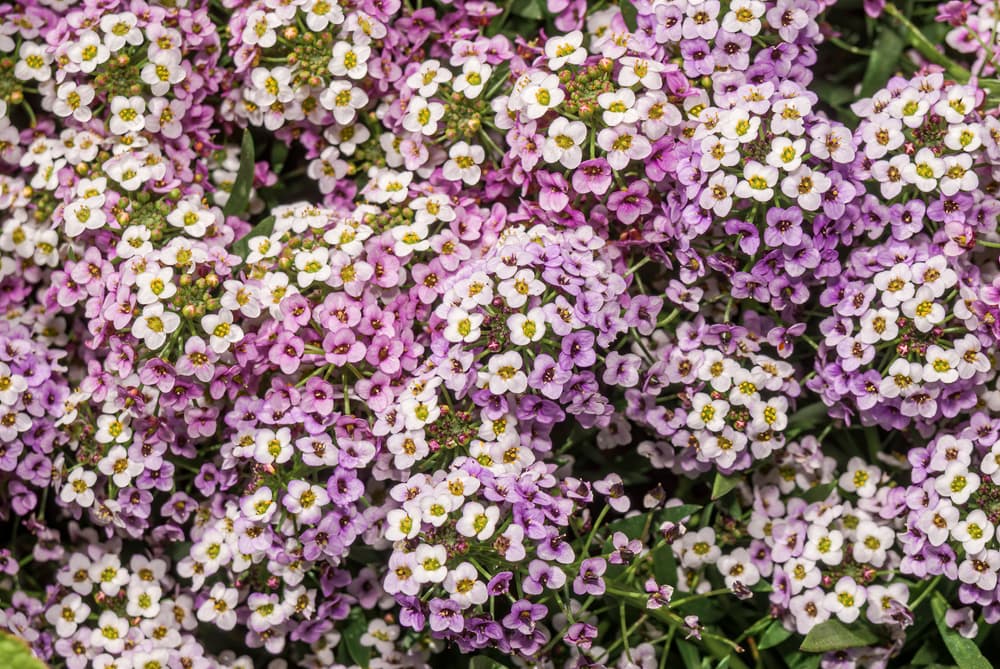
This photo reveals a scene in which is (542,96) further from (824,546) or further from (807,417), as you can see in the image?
(824,546)

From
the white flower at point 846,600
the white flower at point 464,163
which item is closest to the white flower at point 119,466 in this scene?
the white flower at point 464,163

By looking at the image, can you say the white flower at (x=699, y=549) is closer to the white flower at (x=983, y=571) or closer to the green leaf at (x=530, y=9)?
the white flower at (x=983, y=571)

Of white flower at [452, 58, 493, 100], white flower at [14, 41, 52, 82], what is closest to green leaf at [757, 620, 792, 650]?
white flower at [452, 58, 493, 100]

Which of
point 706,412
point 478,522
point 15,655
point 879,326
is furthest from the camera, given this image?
point 706,412

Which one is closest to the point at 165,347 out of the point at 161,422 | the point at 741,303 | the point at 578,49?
the point at 161,422

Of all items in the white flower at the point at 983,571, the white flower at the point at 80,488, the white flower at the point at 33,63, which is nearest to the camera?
the white flower at the point at 983,571

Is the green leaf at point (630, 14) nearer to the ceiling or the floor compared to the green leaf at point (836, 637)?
nearer to the ceiling

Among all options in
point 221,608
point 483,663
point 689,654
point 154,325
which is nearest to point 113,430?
point 154,325

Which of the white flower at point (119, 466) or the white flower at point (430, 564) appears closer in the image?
the white flower at point (430, 564)
